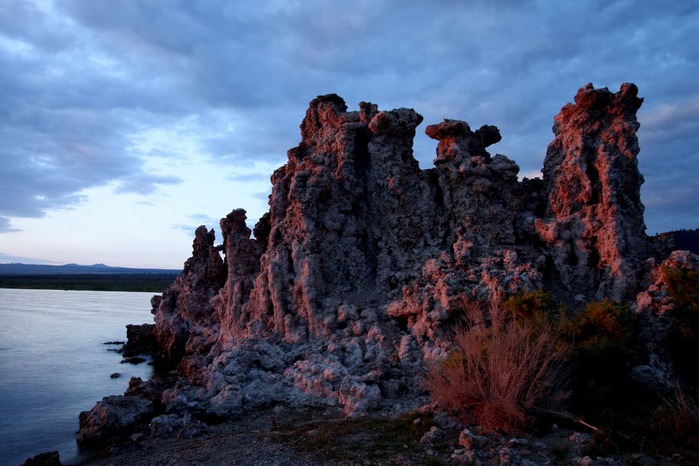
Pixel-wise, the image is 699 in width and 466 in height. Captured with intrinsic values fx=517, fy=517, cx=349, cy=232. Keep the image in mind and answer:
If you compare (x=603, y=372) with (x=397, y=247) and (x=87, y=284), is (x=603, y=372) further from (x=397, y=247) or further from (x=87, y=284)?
(x=87, y=284)

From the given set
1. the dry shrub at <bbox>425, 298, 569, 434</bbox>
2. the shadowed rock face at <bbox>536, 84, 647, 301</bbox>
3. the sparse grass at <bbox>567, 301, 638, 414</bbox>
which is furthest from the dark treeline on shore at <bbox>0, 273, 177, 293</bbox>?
the sparse grass at <bbox>567, 301, 638, 414</bbox>

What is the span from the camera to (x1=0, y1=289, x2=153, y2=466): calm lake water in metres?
15.1

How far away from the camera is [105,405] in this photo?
14.1 metres

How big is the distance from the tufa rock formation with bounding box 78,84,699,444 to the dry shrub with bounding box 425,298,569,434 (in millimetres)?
2506

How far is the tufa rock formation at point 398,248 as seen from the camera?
48.3 ft

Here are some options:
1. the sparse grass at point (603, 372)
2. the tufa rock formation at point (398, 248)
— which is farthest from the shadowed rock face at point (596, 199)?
the sparse grass at point (603, 372)

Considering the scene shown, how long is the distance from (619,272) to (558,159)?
15.0 feet

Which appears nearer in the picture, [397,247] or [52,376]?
[397,247]

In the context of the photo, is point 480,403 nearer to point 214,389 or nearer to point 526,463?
point 526,463

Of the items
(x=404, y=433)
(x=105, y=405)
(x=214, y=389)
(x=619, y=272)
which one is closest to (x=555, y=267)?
(x=619, y=272)

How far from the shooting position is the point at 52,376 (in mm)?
23578

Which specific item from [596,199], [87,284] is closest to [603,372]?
[596,199]

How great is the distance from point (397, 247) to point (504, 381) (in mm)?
9085

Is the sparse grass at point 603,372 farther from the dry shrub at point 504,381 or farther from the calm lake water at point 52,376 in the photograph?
the calm lake water at point 52,376
